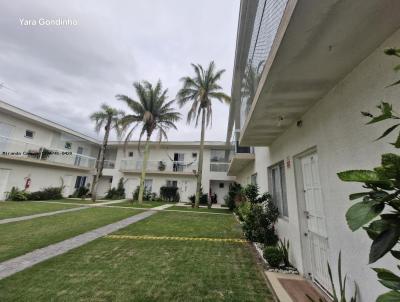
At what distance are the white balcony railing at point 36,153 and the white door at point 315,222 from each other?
66.4ft

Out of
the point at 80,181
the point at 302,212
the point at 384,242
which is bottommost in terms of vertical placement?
the point at 302,212

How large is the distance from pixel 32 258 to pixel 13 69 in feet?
53.4

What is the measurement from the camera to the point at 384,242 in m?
0.77

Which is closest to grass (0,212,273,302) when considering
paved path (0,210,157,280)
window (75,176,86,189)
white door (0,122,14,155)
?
paved path (0,210,157,280)

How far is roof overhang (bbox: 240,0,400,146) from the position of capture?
1617 millimetres

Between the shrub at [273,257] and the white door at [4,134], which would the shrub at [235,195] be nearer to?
the shrub at [273,257]

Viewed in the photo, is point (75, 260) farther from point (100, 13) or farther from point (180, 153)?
point (180, 153)

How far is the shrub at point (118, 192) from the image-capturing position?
21406 millimetres

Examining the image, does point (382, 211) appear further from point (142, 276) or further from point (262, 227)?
point (262, 227)

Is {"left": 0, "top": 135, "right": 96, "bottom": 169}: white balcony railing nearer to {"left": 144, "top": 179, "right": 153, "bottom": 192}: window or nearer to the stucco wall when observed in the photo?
{"left": 144, "top": 179, "right": 153, "bottom": 192}: window

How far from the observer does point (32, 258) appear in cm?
443

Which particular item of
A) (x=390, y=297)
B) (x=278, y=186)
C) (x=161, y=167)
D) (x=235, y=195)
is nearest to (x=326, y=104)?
(x=390, y=297)

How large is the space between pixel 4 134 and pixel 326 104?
2208 cm

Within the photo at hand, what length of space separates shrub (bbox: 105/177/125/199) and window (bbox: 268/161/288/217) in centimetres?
1979
